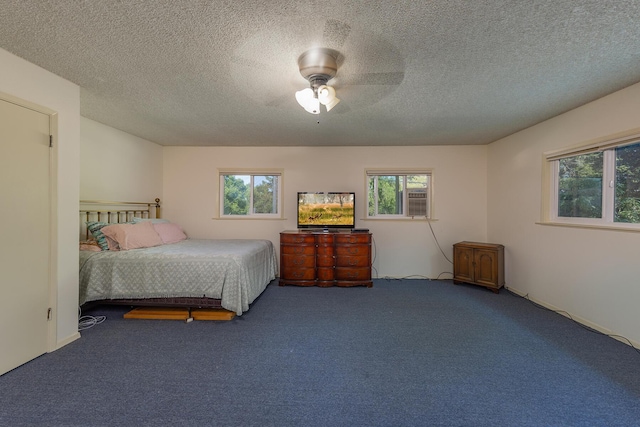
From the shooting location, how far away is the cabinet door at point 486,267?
11.7ft

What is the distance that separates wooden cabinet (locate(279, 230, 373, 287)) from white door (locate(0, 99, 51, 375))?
2.52 meters

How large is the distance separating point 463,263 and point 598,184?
1806 millimetres

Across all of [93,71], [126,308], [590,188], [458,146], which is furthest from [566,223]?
[126,308]

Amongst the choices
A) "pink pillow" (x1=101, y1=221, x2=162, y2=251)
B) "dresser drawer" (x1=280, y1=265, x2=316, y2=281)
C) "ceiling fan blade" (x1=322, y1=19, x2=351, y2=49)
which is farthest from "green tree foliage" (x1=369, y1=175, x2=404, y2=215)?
"pink pillow" (x1=101, y1=221, x2=162, y2=251)

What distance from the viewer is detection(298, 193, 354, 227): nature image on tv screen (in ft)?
13.8

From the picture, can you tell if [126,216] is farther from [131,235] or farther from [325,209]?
[325,209]

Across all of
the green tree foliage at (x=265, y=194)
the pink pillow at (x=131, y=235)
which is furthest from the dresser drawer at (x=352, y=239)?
the pink pillow at (x=131, y=235)

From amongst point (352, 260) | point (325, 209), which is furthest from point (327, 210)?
point (352, 260)

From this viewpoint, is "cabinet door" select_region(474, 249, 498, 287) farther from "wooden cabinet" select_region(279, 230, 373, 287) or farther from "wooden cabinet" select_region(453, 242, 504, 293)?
"wooden cabinet" select_region(279, 230, 373, 287)

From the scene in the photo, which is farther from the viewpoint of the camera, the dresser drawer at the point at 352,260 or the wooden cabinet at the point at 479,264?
the dresser drawer at the point at 352,260

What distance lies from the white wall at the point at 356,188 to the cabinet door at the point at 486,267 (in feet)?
1.92

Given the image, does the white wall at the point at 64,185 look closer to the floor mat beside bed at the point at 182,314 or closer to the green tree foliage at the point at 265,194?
the floor mat beside bed at the point at 182,314

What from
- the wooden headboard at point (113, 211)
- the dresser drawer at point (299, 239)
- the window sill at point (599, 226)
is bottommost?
the dresser drawer at point (299, 239)

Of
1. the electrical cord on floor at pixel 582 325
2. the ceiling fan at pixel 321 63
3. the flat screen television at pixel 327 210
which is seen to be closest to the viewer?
the ceiling fan at pixel 321 63
